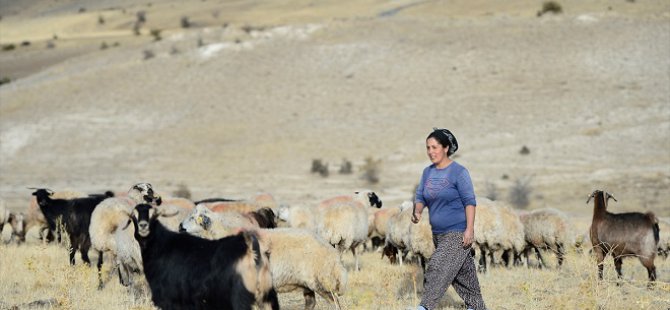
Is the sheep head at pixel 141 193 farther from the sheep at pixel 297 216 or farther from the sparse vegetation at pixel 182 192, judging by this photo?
the sparse vegetation at pixel 182 192

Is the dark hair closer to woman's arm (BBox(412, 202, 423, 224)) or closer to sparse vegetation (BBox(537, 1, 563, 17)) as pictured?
woman's arm (BBox(412, 202, 423, 224))

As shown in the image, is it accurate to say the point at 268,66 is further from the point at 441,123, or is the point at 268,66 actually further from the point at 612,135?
the point at 612,135

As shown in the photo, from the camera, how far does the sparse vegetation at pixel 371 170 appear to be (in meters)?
36.0

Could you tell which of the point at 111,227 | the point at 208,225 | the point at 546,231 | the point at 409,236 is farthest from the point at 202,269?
the point at 546,231

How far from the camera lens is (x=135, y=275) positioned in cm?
1215

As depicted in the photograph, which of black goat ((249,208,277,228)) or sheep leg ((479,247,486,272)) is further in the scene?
sheep leg ((479,247,486,272))

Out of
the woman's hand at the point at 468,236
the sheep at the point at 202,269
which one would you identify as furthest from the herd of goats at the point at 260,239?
the woman's hand at the point at 468,236

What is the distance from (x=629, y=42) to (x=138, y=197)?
42678mm

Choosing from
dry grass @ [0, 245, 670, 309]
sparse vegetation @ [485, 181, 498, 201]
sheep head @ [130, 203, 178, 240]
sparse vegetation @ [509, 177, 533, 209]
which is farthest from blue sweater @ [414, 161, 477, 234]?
sparse vegetation @ [485, 181, 498, 201]

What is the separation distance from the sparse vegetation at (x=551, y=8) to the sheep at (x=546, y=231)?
46998mm

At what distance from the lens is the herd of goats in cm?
866

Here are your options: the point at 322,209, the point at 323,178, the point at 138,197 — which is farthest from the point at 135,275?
the point at 323,178

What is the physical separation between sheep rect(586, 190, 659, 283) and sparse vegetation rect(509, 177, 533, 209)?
18470 millimetres

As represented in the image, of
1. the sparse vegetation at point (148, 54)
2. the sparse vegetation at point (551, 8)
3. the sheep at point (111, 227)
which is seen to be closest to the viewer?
the sheep at point (111, 227)
